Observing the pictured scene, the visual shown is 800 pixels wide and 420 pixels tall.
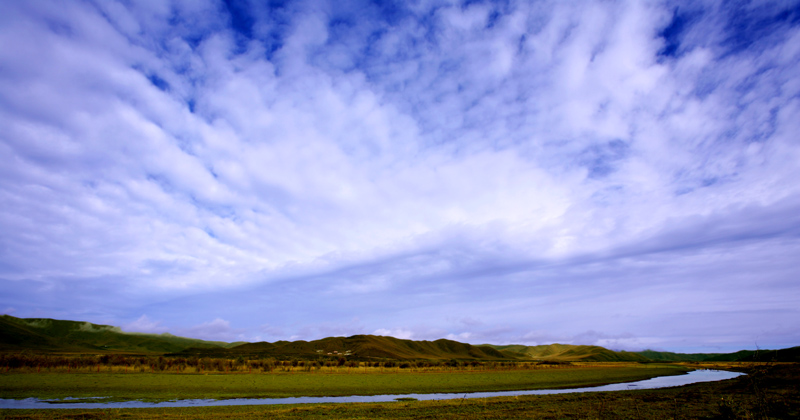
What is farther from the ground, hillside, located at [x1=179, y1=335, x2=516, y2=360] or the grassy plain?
the grassy plain

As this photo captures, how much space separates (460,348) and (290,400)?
182 meters

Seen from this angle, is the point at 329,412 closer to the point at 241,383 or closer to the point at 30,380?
the point at 241,383

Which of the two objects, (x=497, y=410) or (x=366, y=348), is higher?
(x=497, y=410)

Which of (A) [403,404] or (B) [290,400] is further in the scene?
(B) [290,400]

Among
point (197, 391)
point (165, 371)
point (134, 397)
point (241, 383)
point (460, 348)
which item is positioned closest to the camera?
point (134, 397)

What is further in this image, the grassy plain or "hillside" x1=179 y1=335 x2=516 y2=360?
"hillside" x1=179 y1=335 x2=516 y2=360

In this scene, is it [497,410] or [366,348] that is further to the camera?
[366,348]

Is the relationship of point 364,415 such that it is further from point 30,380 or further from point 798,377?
point 30,380

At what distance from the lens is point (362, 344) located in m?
166

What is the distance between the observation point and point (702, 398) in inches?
1079

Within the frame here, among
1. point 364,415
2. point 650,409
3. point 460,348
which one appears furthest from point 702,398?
point 460,348

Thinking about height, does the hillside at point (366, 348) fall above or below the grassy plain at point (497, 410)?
below

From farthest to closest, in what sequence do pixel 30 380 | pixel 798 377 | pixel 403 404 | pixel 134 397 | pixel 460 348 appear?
pixel 460 348, pixel 30 380, pixel 798 377, pixel 134 397, pixel 403 404

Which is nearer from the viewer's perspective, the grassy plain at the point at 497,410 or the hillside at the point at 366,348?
the grassy plain at the point at 497,410
